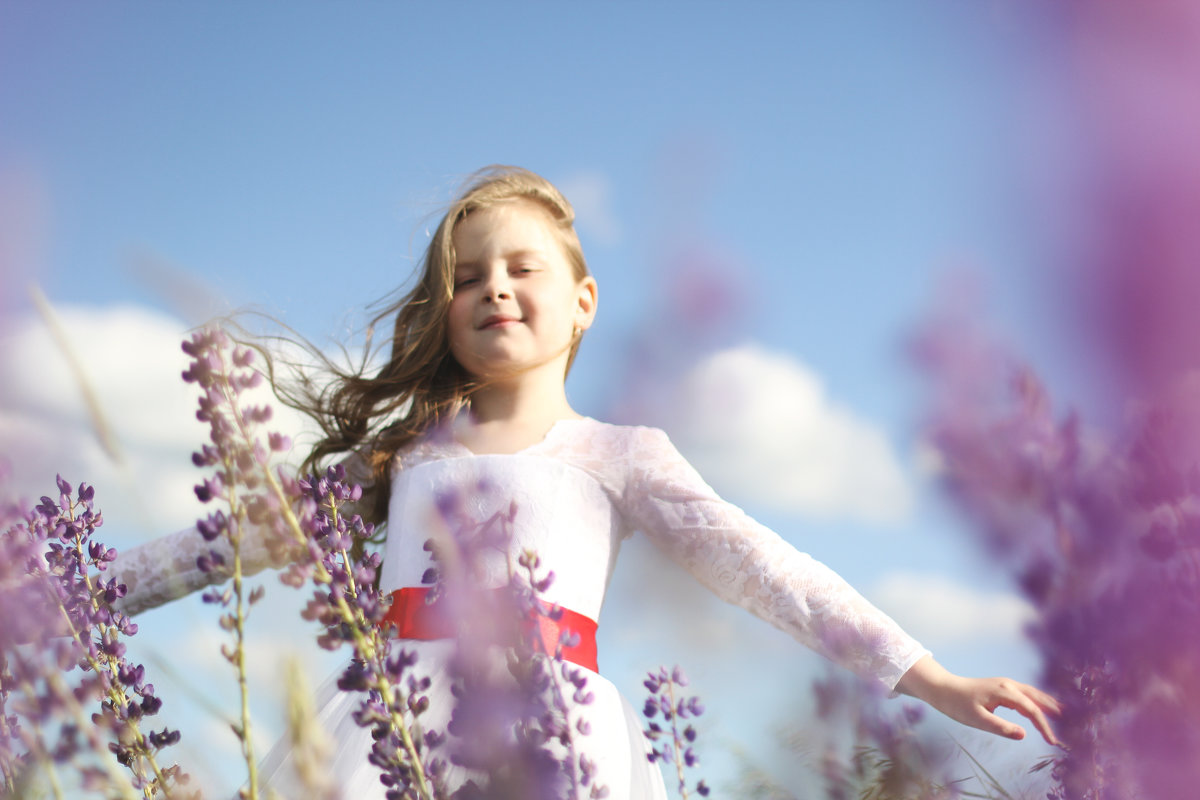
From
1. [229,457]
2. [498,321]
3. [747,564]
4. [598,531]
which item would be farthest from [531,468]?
[229,457]

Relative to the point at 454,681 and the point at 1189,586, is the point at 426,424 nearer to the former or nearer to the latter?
the point at 454,681

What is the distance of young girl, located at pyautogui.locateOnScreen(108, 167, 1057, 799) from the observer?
4.39 feet

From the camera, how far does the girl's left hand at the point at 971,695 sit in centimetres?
107

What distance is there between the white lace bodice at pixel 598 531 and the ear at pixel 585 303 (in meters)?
0.22

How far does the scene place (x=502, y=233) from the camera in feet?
5.68

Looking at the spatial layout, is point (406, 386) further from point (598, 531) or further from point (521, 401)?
point (598, 531)

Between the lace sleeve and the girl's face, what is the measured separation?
239 millimetres

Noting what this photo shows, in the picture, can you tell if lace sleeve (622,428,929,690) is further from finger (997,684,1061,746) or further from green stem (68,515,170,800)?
green stem (68,515,170,800)

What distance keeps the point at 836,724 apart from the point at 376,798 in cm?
87

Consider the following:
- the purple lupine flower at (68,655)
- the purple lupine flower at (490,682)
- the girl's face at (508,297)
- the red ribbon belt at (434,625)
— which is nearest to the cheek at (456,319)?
the girl's face at (508,297)

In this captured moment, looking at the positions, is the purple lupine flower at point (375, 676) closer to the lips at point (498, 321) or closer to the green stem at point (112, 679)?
the green stem at point (112, 679)

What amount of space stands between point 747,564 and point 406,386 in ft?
2.41

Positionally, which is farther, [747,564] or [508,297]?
[508,297]

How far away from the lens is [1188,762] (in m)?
0.24
